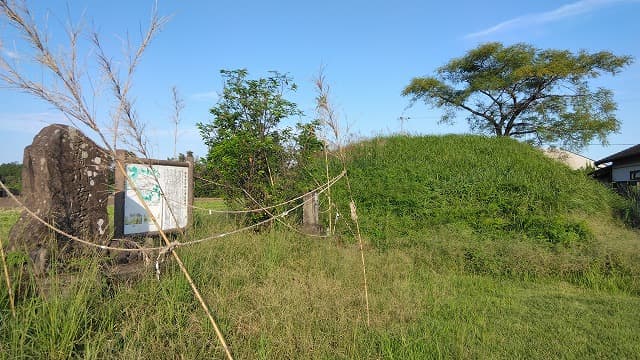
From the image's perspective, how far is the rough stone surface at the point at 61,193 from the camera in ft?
12.0

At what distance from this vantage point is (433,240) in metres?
6.89

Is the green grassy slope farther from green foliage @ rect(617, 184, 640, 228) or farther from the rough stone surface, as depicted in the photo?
the rough stone surface

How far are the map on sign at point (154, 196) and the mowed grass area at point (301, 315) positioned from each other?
0.87m

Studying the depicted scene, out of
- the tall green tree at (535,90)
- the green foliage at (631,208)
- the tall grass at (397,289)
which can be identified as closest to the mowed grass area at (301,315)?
the tall grass at (397,289)

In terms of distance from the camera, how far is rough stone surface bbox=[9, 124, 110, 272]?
3.64 m

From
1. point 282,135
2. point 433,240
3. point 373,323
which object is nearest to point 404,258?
point 433,240

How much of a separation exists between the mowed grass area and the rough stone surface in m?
0.57

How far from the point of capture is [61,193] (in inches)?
156

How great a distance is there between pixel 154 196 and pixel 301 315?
2747 millimetres

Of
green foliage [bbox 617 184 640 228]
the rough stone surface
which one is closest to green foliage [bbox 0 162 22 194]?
the rough stone surface

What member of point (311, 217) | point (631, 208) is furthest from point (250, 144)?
point (631, 208)

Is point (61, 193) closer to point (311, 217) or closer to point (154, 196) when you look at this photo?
point (154, 196)

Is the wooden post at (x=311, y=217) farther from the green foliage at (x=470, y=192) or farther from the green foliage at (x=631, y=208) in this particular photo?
the green foliage at (x=631, y=208)

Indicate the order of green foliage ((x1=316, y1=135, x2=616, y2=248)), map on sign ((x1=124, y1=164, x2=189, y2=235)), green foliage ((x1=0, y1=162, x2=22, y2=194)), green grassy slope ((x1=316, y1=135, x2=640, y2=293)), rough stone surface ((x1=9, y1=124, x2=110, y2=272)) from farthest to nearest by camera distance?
green foliage ((x1=316, y1=135, x2=616, y2=248)) → green grassy slope ((x1=316, y1=135, x2=640, y2=293)) → green foliage ((x1=0, y1=162, x2=22, y2=194)) → map on sign ((x1=124, y1=164, x2=189, y2=235)) → rough stone surface ((x1=9, y1=124, x2=110, y2=272))
